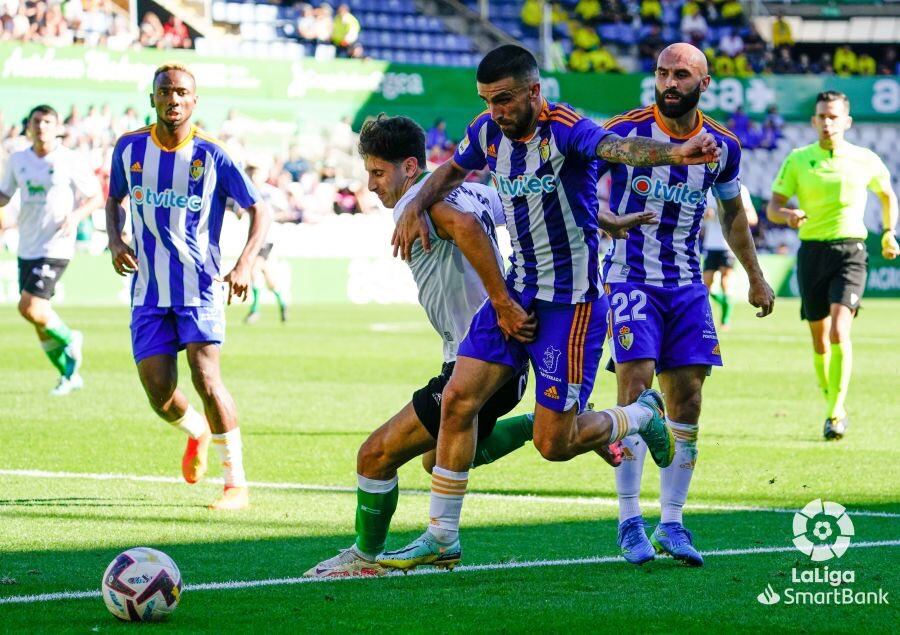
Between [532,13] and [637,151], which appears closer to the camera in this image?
[637,151]

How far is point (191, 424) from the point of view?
27.2ft

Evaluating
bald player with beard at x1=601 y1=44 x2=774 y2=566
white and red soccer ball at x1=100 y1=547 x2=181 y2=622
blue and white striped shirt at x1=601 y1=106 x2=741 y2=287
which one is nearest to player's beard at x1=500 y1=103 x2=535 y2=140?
bald player with beard at x1=601 y1=44 x2=774 y2=566

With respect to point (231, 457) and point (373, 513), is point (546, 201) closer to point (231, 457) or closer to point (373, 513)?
point (373, 513)

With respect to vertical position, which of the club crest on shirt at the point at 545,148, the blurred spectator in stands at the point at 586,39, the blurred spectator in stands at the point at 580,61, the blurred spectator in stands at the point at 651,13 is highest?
the blurred spectator in stands at the point at 651,13

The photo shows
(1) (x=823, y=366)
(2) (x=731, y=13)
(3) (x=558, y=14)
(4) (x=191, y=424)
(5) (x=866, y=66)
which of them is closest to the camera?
(4) (x=191, y=424)

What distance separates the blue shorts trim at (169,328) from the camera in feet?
25.6

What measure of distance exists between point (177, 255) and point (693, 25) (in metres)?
32.8

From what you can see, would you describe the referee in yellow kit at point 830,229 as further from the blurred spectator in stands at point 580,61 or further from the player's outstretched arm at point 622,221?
the blurred spectator in stands at point 580,61

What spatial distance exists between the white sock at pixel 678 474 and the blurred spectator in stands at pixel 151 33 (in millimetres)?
25306

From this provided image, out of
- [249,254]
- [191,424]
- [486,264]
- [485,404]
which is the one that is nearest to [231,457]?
[191,424]

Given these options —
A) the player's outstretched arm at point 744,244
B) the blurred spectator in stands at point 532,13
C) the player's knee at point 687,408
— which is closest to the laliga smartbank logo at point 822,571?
the player's knee at point 687,408

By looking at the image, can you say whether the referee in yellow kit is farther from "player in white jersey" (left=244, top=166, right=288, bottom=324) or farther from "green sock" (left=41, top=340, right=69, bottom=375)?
"player in white jersey" (left=244, top=166, right=288, bottom=324)

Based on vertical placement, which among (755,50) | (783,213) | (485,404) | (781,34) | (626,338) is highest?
(781,34)

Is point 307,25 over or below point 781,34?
below
